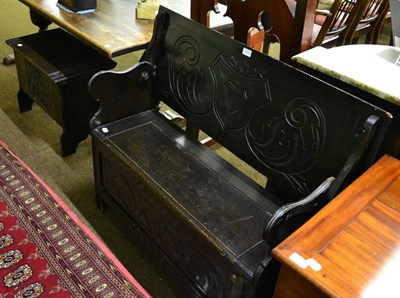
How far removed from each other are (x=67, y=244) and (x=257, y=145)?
0.81m

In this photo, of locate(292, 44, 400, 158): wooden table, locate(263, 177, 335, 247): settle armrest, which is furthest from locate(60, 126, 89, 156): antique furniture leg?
locate(263, 177, 335, 247): settle armrest

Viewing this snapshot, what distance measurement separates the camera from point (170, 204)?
1.40 meters

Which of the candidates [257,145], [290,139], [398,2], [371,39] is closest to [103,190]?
[257,145]

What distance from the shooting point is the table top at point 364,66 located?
1.18 meters

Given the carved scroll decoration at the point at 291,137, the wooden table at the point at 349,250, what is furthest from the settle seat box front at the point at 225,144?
the wooden table at the point at 349,250

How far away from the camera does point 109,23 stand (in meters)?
2.10

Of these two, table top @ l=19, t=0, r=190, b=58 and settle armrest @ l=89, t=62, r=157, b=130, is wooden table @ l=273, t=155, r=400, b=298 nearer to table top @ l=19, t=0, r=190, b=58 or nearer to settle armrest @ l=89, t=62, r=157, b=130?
settle armrest @ l=89, t=62, r=157, b=130

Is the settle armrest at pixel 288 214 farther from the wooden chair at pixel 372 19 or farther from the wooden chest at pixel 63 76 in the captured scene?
the wooden chair at pixel 372 19

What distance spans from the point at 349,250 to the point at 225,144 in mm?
800

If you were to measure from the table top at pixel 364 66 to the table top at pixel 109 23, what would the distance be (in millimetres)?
893

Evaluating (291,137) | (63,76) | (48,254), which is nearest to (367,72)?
Answer: (291,137)

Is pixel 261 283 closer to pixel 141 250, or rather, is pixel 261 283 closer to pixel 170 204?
pixel 170 204

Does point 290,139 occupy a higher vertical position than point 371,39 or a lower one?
higher

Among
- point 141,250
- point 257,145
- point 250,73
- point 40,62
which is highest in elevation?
point 250,73
